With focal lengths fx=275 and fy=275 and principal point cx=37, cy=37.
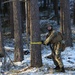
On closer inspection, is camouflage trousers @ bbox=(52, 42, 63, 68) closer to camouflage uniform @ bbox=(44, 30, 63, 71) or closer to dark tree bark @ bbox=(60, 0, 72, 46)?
camouflage uniform @ bbox=(44, 30, 63, 71)

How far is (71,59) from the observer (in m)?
14.6

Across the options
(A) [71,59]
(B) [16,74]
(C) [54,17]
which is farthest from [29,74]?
(C) [54,17]

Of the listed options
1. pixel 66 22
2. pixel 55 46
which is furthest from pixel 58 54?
pixel 66 22

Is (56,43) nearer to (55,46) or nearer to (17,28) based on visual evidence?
(55,46)

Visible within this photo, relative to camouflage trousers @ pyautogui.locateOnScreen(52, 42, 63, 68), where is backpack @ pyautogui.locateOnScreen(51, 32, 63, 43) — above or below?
above

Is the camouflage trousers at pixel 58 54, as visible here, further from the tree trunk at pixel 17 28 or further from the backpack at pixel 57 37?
the tree trunk at pixel 17 28

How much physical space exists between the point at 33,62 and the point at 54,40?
159 cm

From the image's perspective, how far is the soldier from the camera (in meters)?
11.0

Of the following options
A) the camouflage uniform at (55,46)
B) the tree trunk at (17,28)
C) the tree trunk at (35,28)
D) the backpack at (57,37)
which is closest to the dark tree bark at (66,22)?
the tree trunk at (17,28)

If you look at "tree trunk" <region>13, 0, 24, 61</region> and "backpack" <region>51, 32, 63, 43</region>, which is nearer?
"backpack" <region>51, 32, 63, 43</region>

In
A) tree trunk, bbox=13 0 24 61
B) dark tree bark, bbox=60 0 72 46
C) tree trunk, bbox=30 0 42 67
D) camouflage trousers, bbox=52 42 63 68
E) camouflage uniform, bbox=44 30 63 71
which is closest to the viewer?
camouflage uniform, bbox=44 30 63 71

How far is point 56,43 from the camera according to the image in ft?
36.4

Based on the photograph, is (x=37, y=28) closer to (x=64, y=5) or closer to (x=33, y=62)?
(x=33, y=62)

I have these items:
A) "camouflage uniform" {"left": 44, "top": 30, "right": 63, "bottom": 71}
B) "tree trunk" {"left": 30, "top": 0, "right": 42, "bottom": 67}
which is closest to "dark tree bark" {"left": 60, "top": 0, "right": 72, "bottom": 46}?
"tree trunk" {"left": 30, "top": 0, "right": 42, "bottom": 67}
